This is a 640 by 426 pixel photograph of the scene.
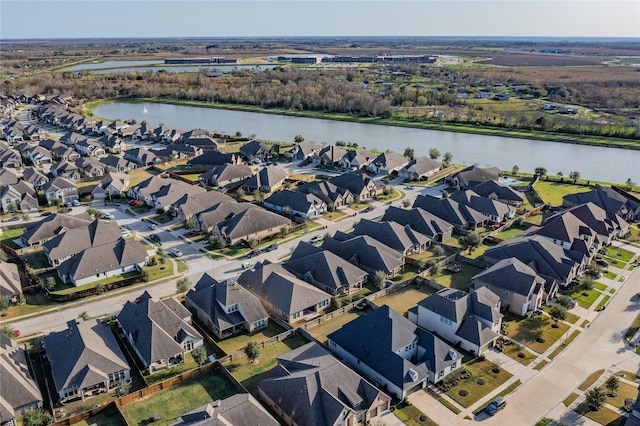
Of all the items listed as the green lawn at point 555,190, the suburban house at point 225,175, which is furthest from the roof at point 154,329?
the green lawn at point 555,190

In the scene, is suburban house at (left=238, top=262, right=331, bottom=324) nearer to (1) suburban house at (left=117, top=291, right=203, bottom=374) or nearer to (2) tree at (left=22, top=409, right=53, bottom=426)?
(1) suburban house at (left=117, top=291, right=203, bottom=374)

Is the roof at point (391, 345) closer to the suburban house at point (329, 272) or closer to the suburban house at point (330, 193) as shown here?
the suburban house at point (329, 272)

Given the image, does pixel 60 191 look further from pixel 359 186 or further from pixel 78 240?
pixel 359 186

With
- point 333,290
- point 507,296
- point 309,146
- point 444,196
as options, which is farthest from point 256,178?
point 507,296

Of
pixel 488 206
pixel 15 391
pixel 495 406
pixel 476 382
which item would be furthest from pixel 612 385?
pixel 15 391

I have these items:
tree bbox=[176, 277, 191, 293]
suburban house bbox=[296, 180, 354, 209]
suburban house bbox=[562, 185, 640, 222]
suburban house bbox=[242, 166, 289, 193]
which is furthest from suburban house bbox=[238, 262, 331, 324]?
suburban house bbox=[562, 185, 640, 222]

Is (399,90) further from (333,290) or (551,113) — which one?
(333,290)

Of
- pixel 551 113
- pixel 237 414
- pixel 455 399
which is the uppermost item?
pixel 551 113
